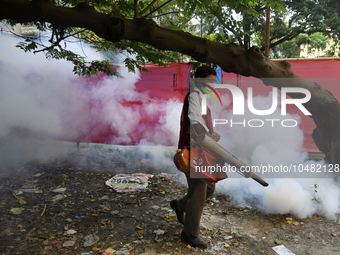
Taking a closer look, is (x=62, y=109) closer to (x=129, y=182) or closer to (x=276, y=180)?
(x=129, y=182)

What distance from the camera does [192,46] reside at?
3.20 meters

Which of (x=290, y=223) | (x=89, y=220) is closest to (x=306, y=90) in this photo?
(x=290, y=223)

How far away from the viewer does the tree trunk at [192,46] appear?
2953 mm

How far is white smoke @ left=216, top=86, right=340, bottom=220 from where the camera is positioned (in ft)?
11.6

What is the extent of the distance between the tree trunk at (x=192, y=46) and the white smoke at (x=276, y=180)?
0.55 m

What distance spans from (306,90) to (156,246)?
9.30 feet


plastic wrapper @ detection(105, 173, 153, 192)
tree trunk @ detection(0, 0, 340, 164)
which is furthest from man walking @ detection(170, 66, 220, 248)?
plastic wrapper @ detection(105, 173, 153, 192)

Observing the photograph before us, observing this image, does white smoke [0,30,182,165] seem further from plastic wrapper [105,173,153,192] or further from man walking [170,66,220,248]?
man walking [170,66,220,248]

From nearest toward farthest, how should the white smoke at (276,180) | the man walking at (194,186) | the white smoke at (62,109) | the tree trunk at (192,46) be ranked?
the man walking at (194,186), the tree trunk at (192,46), the white smoke at (276,180), the white smoke at (62,109)

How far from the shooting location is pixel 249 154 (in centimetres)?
521

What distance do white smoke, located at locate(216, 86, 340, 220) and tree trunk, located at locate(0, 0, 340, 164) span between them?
549 millimetres

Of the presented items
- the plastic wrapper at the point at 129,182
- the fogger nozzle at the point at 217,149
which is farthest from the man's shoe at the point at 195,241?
the plastic wrapper at the point at 129,182

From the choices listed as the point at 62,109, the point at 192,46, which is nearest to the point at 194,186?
the point at 192,46

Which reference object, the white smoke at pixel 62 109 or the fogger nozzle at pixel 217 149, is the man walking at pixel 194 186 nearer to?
the fogger nozzle at pixel 217 149
